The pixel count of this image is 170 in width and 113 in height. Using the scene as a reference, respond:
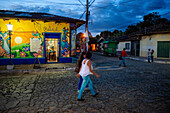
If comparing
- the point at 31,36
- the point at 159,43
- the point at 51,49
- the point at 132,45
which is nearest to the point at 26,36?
the point at 31,36

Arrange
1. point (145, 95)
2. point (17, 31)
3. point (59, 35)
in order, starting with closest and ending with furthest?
point (145, 95) < point (17, 31) < point (59, 35)

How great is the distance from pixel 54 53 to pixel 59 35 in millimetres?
2980

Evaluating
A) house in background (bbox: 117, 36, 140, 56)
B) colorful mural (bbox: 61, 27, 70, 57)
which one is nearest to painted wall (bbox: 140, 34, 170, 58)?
house in background (bbox: 117, 36, 140, 56)

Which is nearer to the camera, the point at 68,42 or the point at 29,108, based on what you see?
the point at 29,108

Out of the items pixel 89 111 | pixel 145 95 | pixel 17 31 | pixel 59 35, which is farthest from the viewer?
pixel 59 35

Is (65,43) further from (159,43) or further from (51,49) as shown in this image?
(159,43)

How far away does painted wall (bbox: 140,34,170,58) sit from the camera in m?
21.2

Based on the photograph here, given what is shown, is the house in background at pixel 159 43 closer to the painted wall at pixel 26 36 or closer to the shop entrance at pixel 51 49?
the painted wall at pixel 26 36

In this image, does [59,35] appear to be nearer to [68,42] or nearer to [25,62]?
[68,42]

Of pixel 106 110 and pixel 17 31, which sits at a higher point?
pixel 17 31

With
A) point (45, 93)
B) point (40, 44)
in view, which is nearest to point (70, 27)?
point (40, 44)

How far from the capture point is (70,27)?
14.7m

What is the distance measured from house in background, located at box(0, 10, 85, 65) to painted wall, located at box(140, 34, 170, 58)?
1422 cm

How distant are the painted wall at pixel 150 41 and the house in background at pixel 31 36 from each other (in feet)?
46.7
